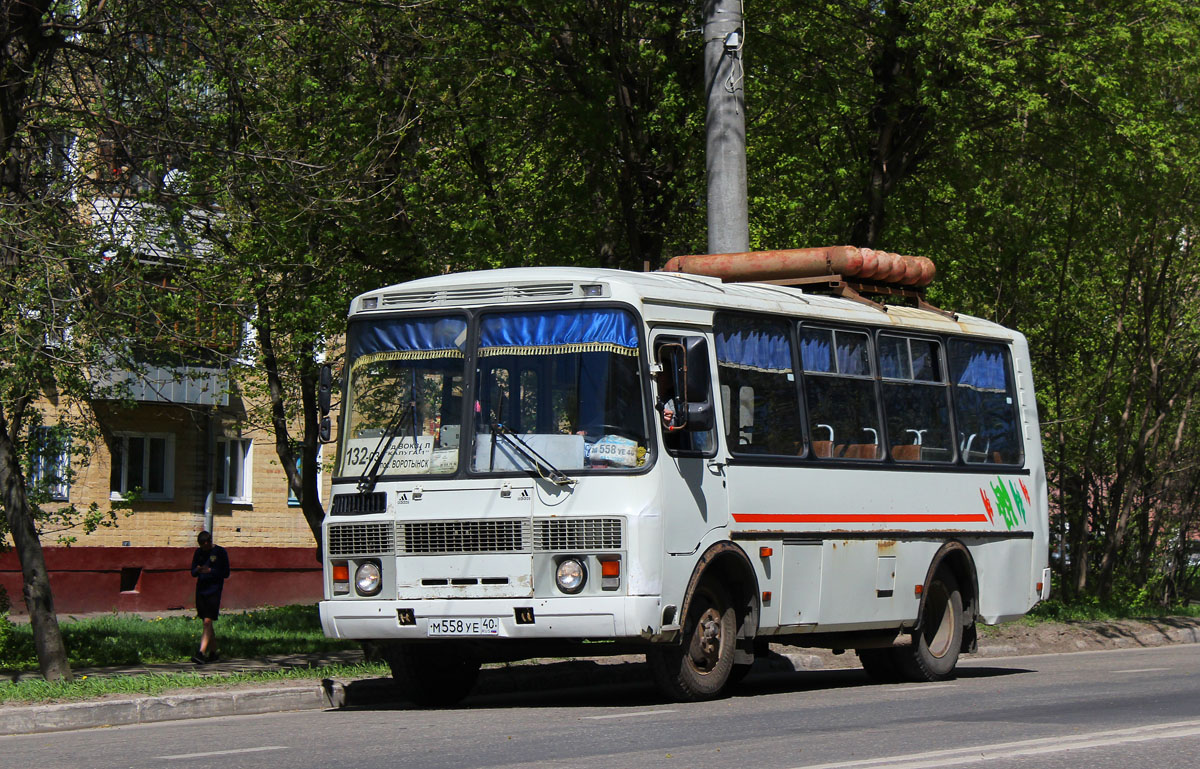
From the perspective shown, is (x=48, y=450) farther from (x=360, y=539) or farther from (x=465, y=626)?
(x=465, y=626)

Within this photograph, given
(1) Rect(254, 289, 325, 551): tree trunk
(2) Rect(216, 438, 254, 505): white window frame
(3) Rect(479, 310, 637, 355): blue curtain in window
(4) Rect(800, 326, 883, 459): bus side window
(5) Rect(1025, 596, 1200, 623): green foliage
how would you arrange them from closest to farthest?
1. (3) Rect(479, 310, 637, 355): blue curtain in window
2. (4) Rect(800, 326, 883, 459): bus side window
3. (1) Rect(254, 289, 325, 551): tree trunk
4. (5) Rect(1025, 596, 1200, 623): green foliage
5. (2) Rect(216, 438, 254, 505): white window frame

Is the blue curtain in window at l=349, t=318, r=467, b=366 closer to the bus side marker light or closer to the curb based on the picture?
the bus side marker light

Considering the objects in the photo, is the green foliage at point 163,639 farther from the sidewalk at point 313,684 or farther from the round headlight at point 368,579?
the round headlight at point 368,579

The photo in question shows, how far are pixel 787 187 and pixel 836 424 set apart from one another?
31.1ft

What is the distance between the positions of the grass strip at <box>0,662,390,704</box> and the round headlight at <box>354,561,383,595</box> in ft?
5.88

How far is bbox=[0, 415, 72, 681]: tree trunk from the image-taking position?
14.5 m

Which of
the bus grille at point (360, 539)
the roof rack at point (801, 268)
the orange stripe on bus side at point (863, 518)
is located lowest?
the bus grille at point (360, 539)

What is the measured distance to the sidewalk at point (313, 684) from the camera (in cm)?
1202

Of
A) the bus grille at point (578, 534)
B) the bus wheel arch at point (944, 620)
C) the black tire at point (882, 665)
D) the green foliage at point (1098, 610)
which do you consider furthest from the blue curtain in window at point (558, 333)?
the green foliage at point (1098, 610)

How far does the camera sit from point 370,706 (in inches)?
→ 525

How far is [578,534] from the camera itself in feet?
38.2

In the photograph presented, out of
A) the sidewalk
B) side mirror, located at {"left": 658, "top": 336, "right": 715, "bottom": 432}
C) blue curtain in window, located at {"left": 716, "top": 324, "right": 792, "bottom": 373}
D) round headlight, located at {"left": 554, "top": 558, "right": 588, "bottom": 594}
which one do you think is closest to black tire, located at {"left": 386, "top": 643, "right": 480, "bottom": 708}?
the sidewalk

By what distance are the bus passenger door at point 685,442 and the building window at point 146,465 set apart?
2471cm

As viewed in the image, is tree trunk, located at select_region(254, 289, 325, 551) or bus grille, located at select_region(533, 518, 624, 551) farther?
tree trunk, located at select_region(254, 289, 325, 551)
